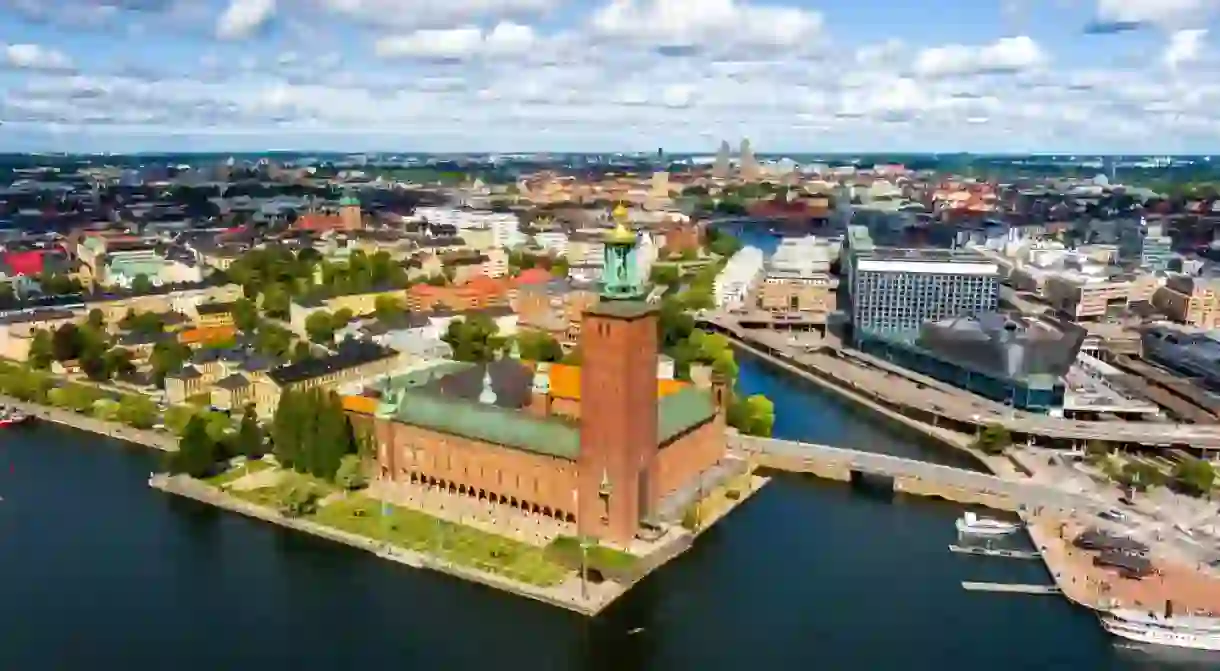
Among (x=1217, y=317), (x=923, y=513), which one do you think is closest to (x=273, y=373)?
(x=923, y=513)

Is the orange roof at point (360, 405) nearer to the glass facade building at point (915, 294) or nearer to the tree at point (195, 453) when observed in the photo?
the tree at point (195, 453)

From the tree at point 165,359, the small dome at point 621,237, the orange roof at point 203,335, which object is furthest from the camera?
the orange roof at point 203,335

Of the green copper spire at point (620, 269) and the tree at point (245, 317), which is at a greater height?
the green copper spire at point (620, 269)

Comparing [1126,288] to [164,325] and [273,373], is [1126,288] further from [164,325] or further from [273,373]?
[164,325]

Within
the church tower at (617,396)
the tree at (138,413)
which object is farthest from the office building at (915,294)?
the tree at (138,413)

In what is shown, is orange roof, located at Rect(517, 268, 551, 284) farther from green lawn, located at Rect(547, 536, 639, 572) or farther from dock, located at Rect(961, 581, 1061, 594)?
dock, located at Rect(961, 581, 1061, 594)

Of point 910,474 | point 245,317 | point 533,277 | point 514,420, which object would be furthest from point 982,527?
point 533,277

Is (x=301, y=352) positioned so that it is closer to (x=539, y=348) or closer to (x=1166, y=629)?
(x=539, y=348)
